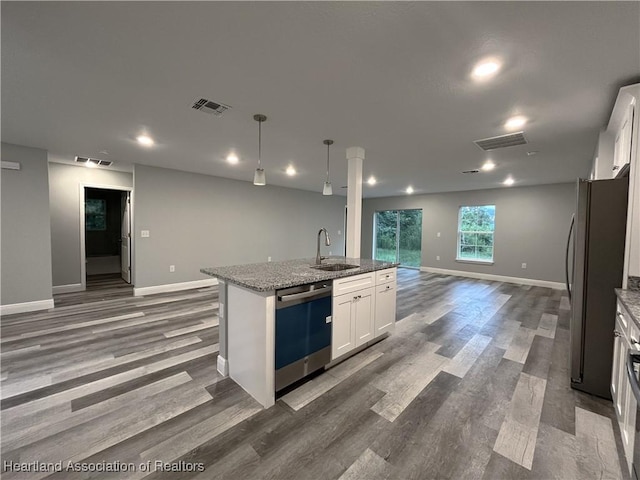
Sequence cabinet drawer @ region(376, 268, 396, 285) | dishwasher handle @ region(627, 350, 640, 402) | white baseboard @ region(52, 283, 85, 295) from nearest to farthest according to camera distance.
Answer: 1. dishwasher handle @ region(627, 350, 640, 402)
2. cabinet drawer @ region(376, 268, 396, 285)
3. white baseboard @ region(52, 283, 85, 295)

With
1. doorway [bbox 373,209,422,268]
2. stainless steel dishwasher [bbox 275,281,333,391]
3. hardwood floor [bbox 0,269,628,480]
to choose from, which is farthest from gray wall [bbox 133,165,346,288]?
stainless steel dishwasher [bbox 275,281,333,391]

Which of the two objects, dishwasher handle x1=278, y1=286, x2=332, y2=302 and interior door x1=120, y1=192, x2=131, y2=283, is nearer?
dishwasher handle x1=278, y1=286, x2=332, y2=302

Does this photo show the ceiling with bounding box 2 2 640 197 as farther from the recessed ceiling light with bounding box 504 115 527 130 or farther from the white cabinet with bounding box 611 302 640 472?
the white cabinet with bounding box 611 302 640 472

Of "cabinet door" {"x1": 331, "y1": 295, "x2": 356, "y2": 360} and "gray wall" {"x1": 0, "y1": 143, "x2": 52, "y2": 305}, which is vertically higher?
"gray wall" {"x1": 0, "y1": 143, "x2": 52, "y2": 305}

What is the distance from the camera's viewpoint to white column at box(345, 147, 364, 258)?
369cm

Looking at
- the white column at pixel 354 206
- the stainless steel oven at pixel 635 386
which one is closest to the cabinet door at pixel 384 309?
the white column at pixel 354 206

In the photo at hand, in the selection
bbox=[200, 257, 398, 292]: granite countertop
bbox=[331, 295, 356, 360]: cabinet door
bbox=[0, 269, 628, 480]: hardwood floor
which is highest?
bbox=[200, 257, 398, 292]: granite countertop

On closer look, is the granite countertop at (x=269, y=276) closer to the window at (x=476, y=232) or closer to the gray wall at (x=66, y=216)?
the gray wall at (x=66, y=216)

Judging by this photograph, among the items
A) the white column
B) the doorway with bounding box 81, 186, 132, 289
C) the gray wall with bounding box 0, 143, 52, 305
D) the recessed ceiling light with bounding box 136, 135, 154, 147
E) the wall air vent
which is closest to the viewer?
the recessed ceiling light with bounding box 136, 135, 154, 147

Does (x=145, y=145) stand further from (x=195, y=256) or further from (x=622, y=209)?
(x=622, y=209)

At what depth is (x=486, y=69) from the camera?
1904 mm

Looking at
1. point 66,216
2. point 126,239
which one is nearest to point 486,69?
point 66,216

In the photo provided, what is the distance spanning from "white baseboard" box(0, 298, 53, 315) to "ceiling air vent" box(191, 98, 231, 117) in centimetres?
416

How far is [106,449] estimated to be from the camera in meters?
1.58
